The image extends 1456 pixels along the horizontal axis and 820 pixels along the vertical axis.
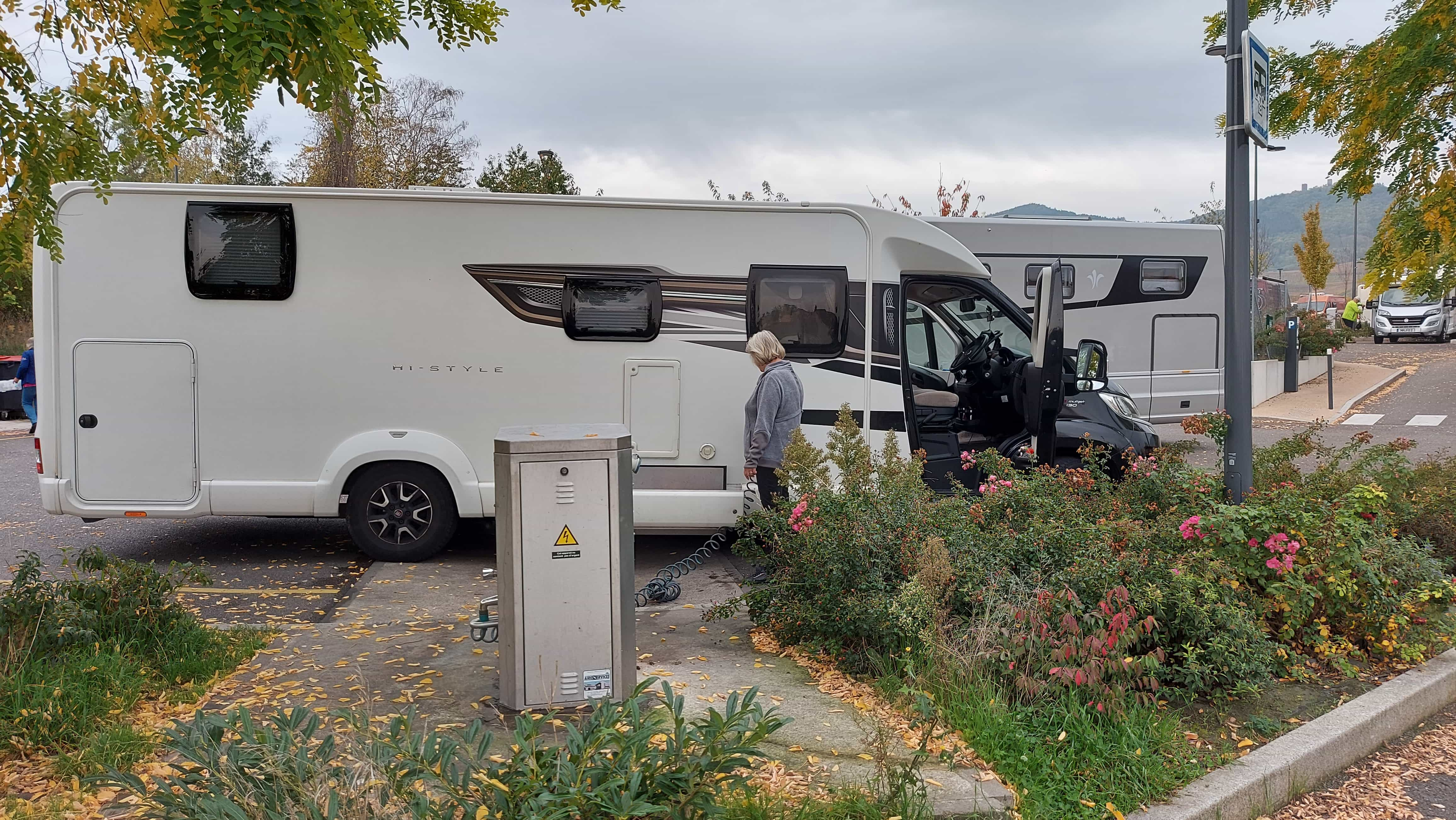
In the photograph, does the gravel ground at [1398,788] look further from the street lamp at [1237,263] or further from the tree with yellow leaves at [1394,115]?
the tree with yellow leaves at [1394,115]

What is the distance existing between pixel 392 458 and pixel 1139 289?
1040 centimetres

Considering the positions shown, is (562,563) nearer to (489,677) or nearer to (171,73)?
(489,677)

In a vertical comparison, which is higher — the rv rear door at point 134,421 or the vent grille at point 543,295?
the vent grille at point 543,295

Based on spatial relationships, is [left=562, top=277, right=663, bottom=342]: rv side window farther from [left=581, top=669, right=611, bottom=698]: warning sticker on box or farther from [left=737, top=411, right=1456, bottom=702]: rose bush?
[left=581, top=669, right=611, bottom=698]: warning sticker on box

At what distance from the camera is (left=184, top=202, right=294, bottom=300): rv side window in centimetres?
730

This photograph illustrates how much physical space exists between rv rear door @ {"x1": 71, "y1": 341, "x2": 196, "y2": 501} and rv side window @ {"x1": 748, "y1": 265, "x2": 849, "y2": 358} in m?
4.15

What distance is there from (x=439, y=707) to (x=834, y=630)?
1.88 metres

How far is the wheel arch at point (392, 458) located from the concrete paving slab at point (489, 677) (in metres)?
0.90

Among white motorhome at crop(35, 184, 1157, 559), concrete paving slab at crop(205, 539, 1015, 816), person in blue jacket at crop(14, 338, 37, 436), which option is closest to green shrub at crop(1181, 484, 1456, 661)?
concrete paving slab at crop(205, 539, 1015, 816)

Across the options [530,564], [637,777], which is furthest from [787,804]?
[530,564]

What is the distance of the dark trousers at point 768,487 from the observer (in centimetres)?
712

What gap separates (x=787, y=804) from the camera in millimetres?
3361

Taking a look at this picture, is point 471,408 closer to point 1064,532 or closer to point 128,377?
point 128,377

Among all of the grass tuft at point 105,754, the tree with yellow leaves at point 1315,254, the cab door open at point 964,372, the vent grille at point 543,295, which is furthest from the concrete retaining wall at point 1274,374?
the grass tuft at point 105,754
